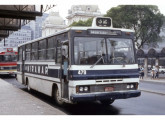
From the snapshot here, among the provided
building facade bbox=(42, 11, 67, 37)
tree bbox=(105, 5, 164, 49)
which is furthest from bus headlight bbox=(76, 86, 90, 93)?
building facade bbox=(42, 11, 67, 37)

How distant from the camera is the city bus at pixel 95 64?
344 inches

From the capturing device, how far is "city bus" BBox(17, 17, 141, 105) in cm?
873

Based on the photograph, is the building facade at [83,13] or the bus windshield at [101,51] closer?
the bus windshield at [101,51]

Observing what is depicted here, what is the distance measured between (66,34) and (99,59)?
1.41 meters

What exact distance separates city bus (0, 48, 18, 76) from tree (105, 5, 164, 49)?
72.3 feet

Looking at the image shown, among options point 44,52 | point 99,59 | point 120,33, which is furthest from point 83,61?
point 44,52

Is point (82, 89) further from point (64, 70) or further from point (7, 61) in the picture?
point (7, 61)

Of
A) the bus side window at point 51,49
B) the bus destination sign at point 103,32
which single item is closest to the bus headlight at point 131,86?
the bus destination sign at point 103,32

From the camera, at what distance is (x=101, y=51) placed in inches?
355

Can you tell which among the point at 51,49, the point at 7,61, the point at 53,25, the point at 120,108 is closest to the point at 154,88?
the point at 120,108

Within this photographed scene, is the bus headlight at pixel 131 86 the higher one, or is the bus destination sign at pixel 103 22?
the bus destination sign at pixel 103 22

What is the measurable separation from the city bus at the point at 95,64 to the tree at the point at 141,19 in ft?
117

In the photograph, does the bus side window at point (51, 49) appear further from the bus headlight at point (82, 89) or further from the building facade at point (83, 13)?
the building facade at point (83, 13)

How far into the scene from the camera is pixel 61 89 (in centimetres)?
960
